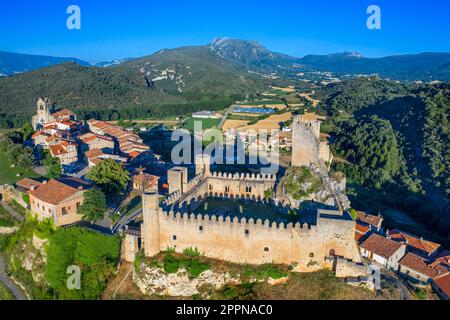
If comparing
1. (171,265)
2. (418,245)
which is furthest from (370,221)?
(171,265)

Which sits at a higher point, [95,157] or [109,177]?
[95,157]

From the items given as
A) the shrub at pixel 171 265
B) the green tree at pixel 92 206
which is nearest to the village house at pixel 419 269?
the shrub at pixel 171 265

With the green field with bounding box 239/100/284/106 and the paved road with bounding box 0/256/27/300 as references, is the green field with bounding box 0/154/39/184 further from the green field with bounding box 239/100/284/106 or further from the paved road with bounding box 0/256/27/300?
the green field with bounding box 239/100/284/106

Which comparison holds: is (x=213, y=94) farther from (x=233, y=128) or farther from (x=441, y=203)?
(x=441, y=203)

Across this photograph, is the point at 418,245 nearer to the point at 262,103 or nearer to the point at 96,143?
the point at 96,143

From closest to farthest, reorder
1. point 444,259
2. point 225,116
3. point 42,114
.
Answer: point 444,259, point 42,114, point 225,116

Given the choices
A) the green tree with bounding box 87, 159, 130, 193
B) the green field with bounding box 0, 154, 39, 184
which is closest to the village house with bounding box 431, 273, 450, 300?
the green tree with bounding box 87, 159, 130, 193

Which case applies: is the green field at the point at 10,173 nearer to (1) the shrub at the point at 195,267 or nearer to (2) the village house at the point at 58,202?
(2) the village house at the point at 58,202
